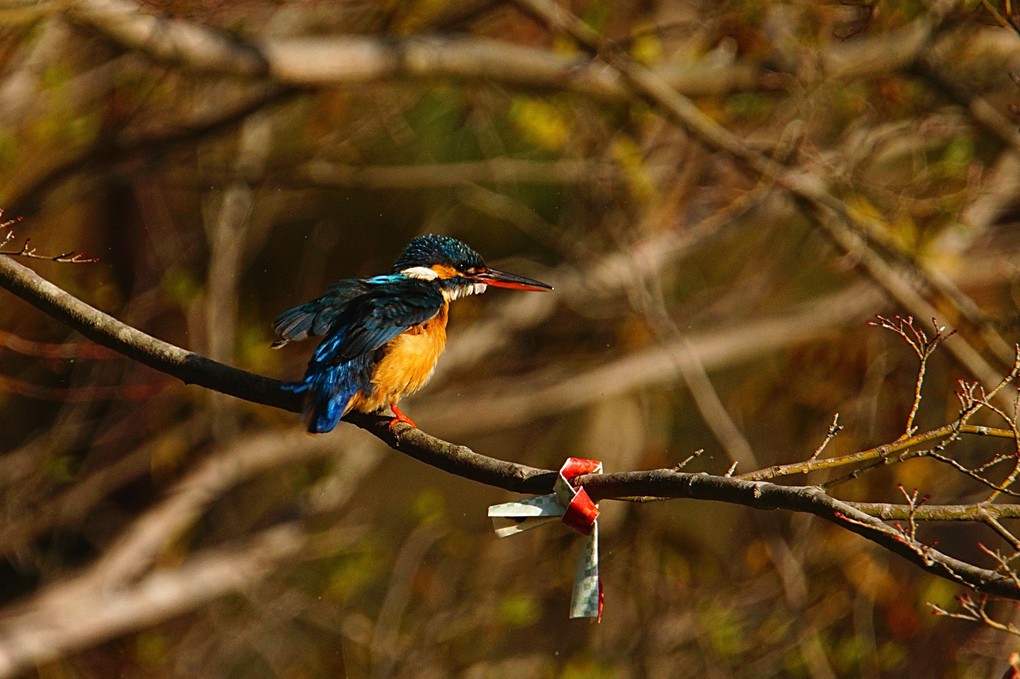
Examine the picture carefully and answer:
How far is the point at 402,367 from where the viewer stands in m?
2.35

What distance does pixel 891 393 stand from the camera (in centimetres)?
416

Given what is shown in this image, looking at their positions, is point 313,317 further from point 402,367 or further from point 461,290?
point 461,290

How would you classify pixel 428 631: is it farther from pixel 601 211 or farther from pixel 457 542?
pixel 601 211

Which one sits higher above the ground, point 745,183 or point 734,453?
point 745,183

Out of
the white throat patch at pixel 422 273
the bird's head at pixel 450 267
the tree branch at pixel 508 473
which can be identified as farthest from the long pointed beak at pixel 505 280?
the tree branch at pixel 508 473

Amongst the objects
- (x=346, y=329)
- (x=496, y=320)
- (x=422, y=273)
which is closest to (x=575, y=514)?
(x=346, y=329)

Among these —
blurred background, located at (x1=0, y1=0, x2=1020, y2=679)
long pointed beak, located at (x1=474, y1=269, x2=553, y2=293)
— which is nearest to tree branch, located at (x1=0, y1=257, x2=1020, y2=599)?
long pointed beak, located at (x1=474, y1=269, x2=553, y2=293)

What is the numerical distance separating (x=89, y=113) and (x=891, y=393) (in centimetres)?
325

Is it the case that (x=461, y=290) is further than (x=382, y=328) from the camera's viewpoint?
Yes

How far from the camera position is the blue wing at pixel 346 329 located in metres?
2.05

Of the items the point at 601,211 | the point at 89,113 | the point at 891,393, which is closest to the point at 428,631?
the point at 601,211

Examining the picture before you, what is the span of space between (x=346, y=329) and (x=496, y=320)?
242 cm

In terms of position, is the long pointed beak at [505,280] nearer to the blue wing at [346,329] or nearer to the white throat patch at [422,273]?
the white throat patch at [422,273]

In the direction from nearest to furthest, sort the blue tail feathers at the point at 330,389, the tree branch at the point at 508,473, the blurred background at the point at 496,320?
the tree branch at the point at 508,473, the blue tail feathers at the point at 330,389, the blurred background at the point at 496,320
